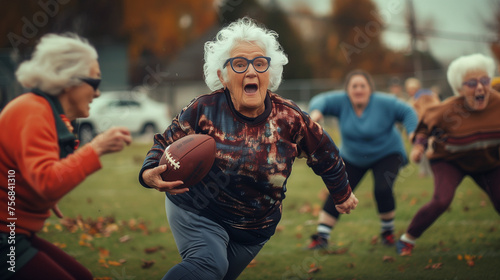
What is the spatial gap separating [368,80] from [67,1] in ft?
64.4

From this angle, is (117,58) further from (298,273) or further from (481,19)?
(298,273)

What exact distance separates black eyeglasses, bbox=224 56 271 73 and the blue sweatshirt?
9.16 feet

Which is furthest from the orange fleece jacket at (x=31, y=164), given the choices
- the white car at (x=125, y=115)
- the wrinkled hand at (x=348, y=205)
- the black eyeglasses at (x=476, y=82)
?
the white car at (x=125, y=115)

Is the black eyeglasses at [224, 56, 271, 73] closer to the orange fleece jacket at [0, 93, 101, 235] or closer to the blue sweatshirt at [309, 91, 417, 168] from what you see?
the orange fleece jacket at [0, 93, 101, 235]

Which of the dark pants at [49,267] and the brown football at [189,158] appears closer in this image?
the dark pants at [49,267]

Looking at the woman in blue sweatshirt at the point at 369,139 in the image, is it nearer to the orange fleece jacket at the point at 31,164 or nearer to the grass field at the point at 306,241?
the grass field at the point at 306,241

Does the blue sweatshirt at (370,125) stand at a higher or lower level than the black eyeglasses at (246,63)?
lower

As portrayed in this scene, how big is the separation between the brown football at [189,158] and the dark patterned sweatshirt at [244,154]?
0.39ft

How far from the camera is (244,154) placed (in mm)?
3336

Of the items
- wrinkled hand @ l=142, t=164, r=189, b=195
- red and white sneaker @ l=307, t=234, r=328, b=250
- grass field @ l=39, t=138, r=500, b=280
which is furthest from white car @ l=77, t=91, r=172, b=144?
wrinkled hand @ l=142, t=164, r=189, b=195

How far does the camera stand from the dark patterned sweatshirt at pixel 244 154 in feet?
11.0

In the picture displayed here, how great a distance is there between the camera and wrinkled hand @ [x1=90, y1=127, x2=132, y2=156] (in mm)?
2871

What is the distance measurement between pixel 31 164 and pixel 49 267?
0.67 meters

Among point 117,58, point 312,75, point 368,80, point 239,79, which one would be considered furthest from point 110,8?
point 239,79
